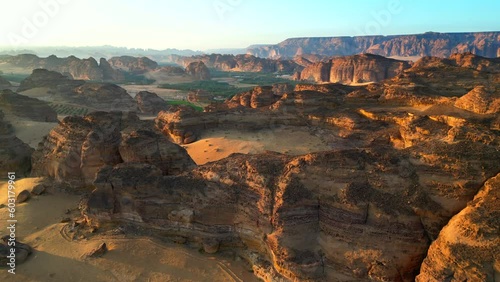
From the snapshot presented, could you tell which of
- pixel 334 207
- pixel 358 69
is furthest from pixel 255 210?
pixel 358 69

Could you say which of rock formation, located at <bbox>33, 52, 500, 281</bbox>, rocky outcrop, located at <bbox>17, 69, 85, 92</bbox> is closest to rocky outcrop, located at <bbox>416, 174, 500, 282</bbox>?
rock formation, located at <bbox>33, 52, 500, 281</bbox>

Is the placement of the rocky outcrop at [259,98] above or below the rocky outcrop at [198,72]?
above

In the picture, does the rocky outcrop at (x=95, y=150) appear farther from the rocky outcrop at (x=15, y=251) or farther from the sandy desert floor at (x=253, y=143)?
the sandy desert floor at (x=253, y=143)

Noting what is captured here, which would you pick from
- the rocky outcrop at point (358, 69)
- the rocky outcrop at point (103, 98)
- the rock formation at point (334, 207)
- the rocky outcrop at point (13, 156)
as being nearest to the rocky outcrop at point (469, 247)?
the rock formation at point (334, 207)

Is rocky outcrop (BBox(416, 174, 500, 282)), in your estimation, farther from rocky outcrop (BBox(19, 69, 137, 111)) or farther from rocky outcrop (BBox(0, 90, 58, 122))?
rocky outcrop (BBox(19, 69, 137, 111))

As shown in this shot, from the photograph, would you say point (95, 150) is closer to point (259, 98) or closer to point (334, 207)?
point (334, 207)
